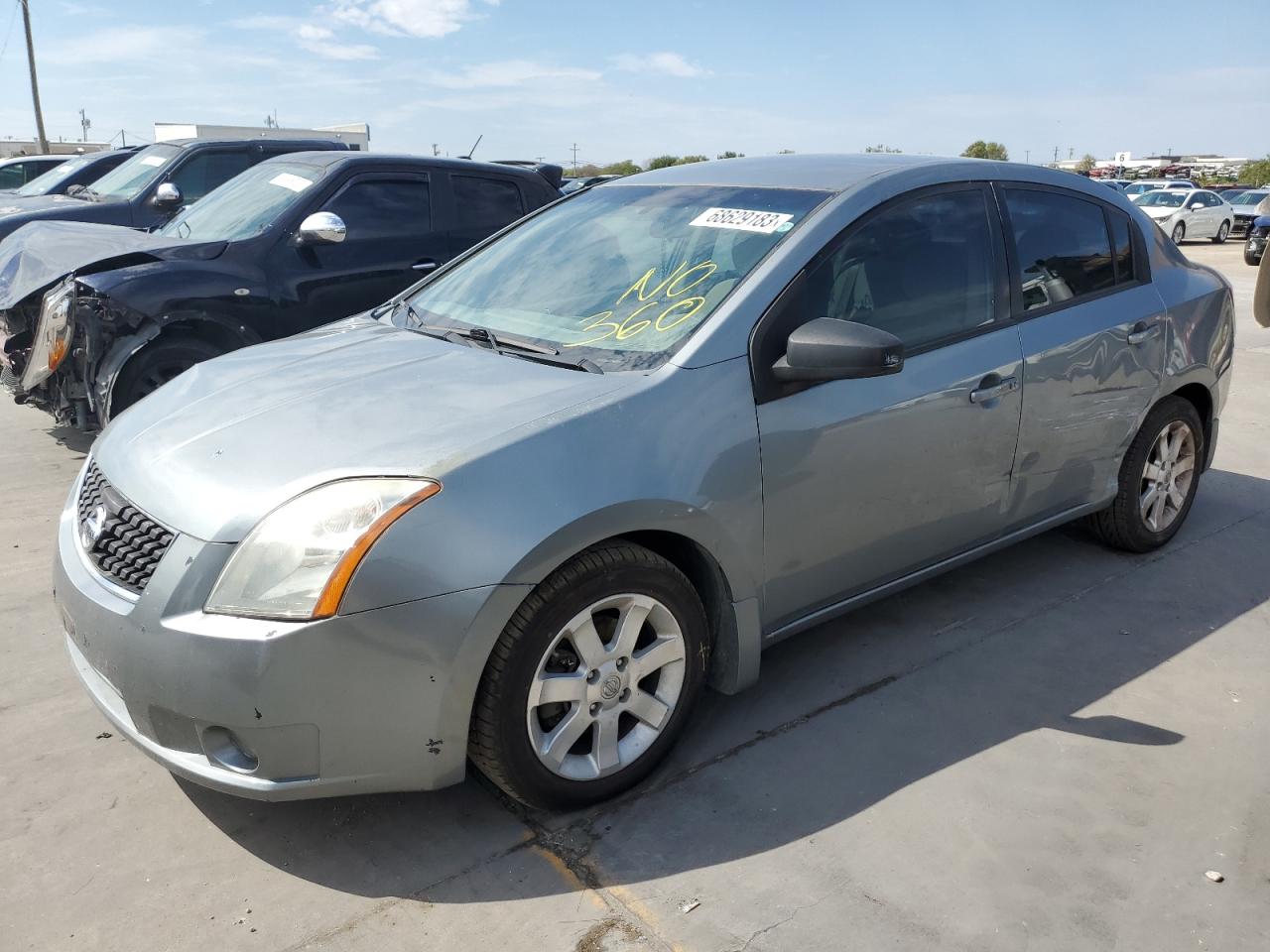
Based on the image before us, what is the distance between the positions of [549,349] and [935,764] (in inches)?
65.9

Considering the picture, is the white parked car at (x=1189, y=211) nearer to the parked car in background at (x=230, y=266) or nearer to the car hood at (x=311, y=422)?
the parked car in background at (x=230, y=266)

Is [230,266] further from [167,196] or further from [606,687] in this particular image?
[606,687]

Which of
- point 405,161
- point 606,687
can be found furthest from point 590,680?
point 405,161

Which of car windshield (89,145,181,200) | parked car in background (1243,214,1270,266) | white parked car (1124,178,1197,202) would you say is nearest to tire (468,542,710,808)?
car windshield (89,145,181,200)

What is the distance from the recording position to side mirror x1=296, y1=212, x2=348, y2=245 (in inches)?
229

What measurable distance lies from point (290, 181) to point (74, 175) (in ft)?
24.8

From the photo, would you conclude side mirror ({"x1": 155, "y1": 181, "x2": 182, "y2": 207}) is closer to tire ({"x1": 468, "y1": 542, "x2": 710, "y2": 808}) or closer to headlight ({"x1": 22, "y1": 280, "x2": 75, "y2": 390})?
headlight ({"x1": 22, "y1": 280, "x2": 75, "y2": 390})

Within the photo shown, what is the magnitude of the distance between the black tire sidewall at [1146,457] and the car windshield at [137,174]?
9.06 metres

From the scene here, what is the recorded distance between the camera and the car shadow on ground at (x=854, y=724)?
107 inches

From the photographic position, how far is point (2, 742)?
319 cm

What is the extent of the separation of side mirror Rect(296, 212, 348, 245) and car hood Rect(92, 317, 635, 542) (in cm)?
260

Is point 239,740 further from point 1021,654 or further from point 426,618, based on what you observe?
point 1021,654

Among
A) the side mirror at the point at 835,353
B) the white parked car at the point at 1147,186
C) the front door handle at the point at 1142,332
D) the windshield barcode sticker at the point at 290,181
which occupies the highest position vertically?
→ the white parked car at the point at 1147,186

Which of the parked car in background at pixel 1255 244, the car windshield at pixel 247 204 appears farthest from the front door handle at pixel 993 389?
the parked car in background at pixel 1255 244
